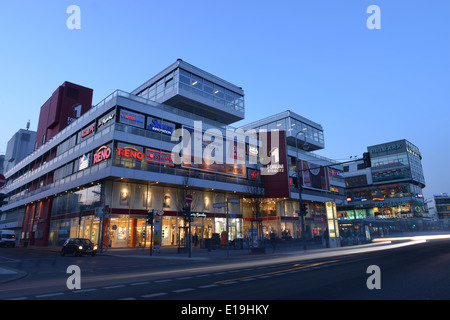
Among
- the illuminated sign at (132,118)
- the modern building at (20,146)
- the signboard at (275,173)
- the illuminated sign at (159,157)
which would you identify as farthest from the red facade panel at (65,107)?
the modern building at (20,146)

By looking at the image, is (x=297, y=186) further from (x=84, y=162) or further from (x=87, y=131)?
(x=87, y=131)

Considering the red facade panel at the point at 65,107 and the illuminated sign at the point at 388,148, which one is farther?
the illuminated sign at the point at 388,148

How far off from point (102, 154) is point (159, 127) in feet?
25.1

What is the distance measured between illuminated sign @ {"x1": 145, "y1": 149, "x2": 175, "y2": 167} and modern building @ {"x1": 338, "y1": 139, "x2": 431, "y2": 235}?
92.0 metres

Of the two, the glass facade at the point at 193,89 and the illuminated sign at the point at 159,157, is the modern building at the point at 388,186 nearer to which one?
the glass facade at the point at 193,89

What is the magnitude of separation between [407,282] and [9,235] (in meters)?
58.2

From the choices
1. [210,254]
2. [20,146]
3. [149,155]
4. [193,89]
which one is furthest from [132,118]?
[20,146]

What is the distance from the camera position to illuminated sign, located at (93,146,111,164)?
1358 inches

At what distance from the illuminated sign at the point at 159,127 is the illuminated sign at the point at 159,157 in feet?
9.50

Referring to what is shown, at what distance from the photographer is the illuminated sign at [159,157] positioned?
36709 millimetres

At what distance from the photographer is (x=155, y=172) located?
36469 millimetres

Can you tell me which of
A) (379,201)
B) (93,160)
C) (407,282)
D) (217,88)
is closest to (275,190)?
(217,88)

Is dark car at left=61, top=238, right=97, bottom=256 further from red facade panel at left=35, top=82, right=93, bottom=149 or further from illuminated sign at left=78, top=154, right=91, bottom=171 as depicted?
red facade panel at left=35, top=82, right=93, bottom=149

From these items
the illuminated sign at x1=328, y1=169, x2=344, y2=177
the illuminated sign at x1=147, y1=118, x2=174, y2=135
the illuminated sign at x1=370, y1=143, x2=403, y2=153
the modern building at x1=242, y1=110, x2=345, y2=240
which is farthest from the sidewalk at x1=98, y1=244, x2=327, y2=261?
the illuminated sign at x1=370, y1=143, x2=403, y2=153
